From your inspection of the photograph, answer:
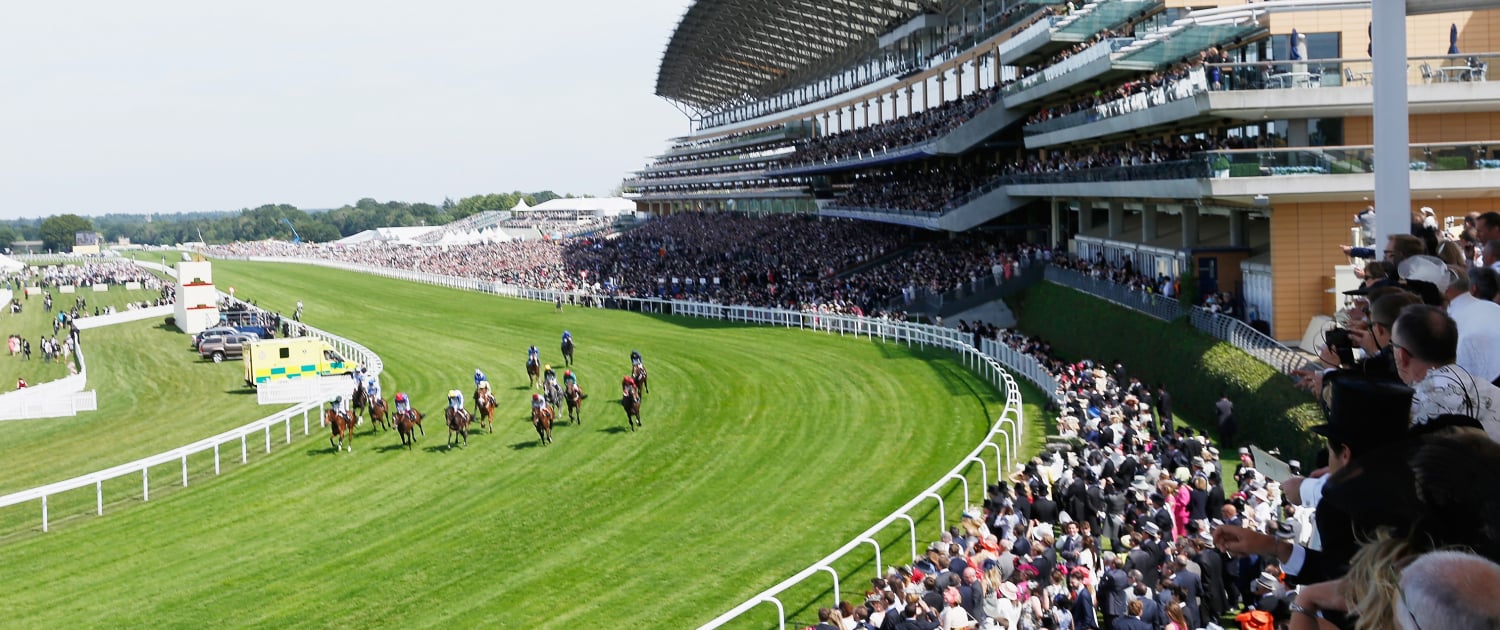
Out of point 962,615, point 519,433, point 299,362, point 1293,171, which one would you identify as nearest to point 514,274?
point 299,362

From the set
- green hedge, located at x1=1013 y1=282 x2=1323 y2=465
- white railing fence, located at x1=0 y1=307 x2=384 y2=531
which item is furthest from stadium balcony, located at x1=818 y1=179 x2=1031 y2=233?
white railing fence, located at x1=0 y1=307 x2=384 y2=531

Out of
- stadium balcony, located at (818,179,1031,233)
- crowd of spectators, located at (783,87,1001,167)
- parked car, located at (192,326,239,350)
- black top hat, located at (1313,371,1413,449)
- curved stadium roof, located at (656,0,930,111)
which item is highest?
curved stadium roof, located at (656,0,930,111)

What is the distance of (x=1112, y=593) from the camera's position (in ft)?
28.8

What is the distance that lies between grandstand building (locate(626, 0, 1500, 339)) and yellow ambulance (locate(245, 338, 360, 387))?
16.9 meters

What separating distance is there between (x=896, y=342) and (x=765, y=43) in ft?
144

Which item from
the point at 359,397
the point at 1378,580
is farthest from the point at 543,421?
the point at 1378,580

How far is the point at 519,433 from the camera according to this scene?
21.2m

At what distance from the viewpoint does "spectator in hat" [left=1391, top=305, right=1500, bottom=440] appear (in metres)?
3.63

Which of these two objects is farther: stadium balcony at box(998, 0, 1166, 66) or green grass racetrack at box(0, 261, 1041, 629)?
stadium balcony at box(998, 0, 1166, 66)

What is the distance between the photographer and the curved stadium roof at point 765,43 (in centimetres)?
5847

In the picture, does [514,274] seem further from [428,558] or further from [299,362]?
[428,558]

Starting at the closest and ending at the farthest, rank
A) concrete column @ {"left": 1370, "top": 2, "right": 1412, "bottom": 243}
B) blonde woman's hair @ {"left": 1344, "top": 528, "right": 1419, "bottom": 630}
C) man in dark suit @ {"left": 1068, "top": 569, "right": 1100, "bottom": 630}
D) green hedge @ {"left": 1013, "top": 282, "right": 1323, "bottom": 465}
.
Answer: blonde woman's hair @ {"left": 1344, "top": 528, "right": 1419, "bottom": 630}, concrete column @ {"left": 1370, "top": 2, "right": 1412, "bottom": 243}, man in dark suit @ {"left": 1068, "top": 569, "right": 1100, "bottom": 630}, green hedge @ {"left": 1013, "top": 282, "right": 1323, "bottom": 465}

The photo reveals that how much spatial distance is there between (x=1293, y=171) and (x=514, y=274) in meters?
41.1

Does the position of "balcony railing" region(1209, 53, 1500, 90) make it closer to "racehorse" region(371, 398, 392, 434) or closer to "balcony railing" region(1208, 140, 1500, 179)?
"balcony railing" region(1208, 140, 1500, 179)
